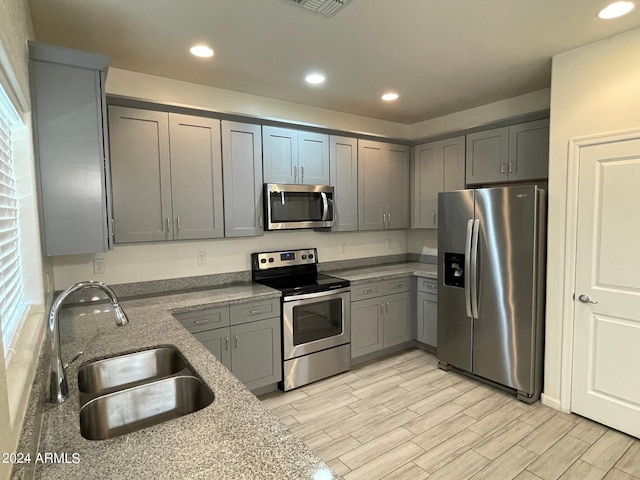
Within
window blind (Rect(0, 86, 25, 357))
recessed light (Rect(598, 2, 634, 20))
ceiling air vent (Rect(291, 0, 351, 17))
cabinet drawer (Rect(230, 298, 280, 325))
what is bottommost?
cabinet drawer (Rect(230, 298, 280, 325))

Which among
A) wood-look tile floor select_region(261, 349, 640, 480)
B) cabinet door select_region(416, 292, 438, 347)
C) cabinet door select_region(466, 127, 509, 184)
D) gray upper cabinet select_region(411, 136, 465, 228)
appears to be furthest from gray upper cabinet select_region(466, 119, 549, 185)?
wood-look tile floor select_region(261, 349, 640, 480)

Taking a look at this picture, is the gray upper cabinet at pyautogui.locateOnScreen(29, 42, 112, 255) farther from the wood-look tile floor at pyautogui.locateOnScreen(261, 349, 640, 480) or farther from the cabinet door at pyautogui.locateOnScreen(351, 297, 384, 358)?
the cabinet door at pyautogui.locateOnScreen(351, 297, 384, 358)

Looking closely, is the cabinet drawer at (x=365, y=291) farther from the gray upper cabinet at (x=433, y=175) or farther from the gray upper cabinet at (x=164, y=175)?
the gray upper cabinet at (x=164, y=175)

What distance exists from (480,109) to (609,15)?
1789 mm

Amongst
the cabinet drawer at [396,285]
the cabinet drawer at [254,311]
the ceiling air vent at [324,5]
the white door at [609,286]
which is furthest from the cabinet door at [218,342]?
the white door at [609,286]

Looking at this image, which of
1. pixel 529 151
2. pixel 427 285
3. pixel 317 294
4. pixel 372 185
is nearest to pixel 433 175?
pixel 372 185

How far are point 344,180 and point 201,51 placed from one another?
182 cm

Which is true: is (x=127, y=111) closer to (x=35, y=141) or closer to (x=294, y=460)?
(x=35, y=141)

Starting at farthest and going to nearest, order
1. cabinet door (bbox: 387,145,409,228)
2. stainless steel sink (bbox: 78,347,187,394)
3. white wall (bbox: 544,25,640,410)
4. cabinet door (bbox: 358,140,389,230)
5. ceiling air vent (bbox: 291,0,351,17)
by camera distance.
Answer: cabinet door (bbox: 387,145,409,228) → cabinet door (bbox: 358,140,389,230) → white wall (bbox: 544,25,640,410) → ceiling air vent (bbox: 291,0,351,17) → stainless steel sink (bbox: 78,347,187,394)

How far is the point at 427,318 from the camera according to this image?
3.89 m

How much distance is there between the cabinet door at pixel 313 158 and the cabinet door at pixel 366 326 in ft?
4.21

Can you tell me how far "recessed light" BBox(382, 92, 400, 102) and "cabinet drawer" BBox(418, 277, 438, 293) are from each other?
6.14 ft

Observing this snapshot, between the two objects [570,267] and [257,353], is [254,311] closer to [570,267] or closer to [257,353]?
[257,353]

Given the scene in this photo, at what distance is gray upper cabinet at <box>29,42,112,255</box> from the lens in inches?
75.5
